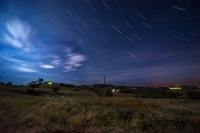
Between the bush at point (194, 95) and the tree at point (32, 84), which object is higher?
the tree at point (32, 84)

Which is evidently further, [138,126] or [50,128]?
[138,126]

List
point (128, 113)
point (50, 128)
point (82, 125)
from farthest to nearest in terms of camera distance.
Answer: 1. point (128, 113)
2. point (82, 125)
3. point (50, 128)

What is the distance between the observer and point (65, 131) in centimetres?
839

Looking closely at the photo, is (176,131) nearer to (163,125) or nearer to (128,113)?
(163,125)

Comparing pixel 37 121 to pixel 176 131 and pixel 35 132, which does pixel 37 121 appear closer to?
pixel 35 132

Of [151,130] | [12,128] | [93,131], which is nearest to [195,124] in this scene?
[151,130]

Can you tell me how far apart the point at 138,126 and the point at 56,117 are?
19.6 ft

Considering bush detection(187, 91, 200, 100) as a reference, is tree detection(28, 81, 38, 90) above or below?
above

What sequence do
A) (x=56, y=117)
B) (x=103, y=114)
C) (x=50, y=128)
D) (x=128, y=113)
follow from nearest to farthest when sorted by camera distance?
(x=50, y=128) → (x=56, y=117) → (x=103, y=114) → (x=128, y=113)

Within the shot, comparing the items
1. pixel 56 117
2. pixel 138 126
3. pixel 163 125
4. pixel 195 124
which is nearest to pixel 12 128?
pixel 56 117

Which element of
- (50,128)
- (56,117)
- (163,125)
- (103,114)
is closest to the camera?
(50,128)

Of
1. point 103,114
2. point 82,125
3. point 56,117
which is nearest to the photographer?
point 82,125

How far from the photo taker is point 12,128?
8969 millimetres

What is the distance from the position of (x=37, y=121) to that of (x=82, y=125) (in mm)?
3060
